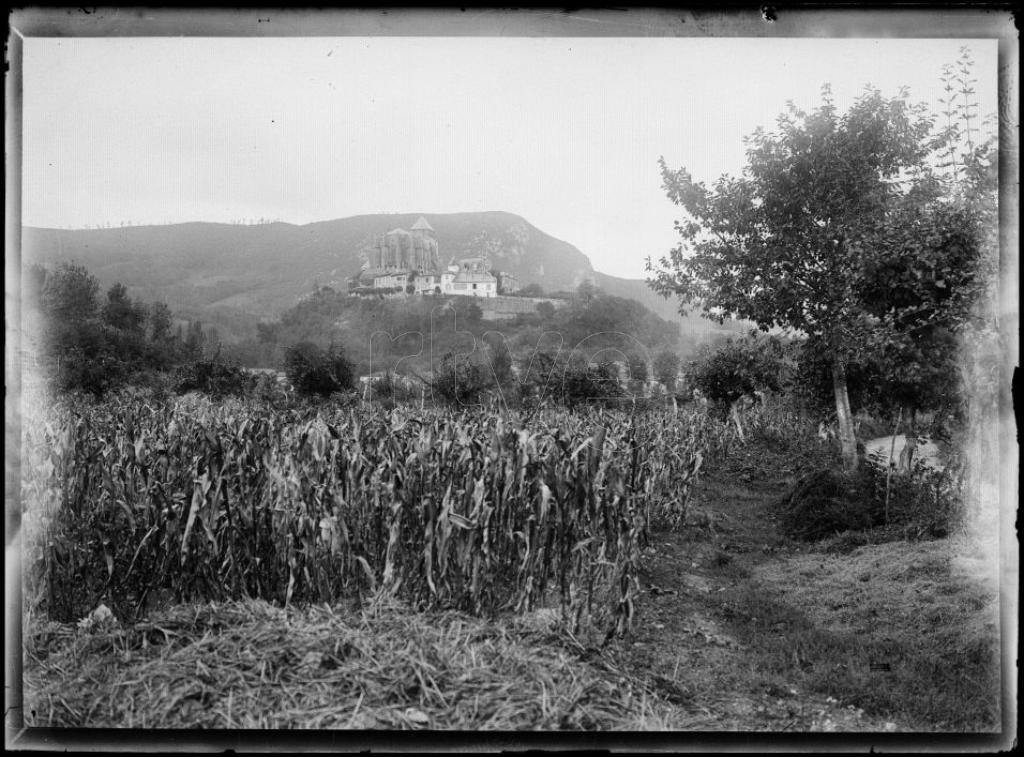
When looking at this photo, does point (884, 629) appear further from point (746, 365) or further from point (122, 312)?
point (122, 312)

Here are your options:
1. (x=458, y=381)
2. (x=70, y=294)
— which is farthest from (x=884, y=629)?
(x=70, y=294)

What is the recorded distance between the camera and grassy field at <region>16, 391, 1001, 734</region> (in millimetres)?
3104

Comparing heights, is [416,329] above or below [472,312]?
below

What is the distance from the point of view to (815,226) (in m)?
4.16

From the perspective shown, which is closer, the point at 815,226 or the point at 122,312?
the point at 122,312

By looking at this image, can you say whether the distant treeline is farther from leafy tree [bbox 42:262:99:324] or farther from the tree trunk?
the tree trunk

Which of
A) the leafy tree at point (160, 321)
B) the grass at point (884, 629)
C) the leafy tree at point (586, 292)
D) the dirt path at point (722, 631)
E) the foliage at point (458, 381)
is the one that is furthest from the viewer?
the foliage at point (458, 381)

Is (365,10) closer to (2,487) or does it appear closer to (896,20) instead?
(896,20)

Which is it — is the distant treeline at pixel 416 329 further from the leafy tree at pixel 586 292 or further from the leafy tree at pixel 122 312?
the leafy tree at pixel 122 312

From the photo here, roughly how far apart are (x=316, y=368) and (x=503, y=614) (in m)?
2.31

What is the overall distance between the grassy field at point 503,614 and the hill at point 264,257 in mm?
908

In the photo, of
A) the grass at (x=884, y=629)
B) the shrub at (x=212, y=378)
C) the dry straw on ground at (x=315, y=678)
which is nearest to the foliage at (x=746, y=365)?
the grass at (x=884, y=629)

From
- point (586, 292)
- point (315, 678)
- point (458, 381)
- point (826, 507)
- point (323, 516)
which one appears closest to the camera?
point (315, 678)

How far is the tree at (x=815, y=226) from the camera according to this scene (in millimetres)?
3861
